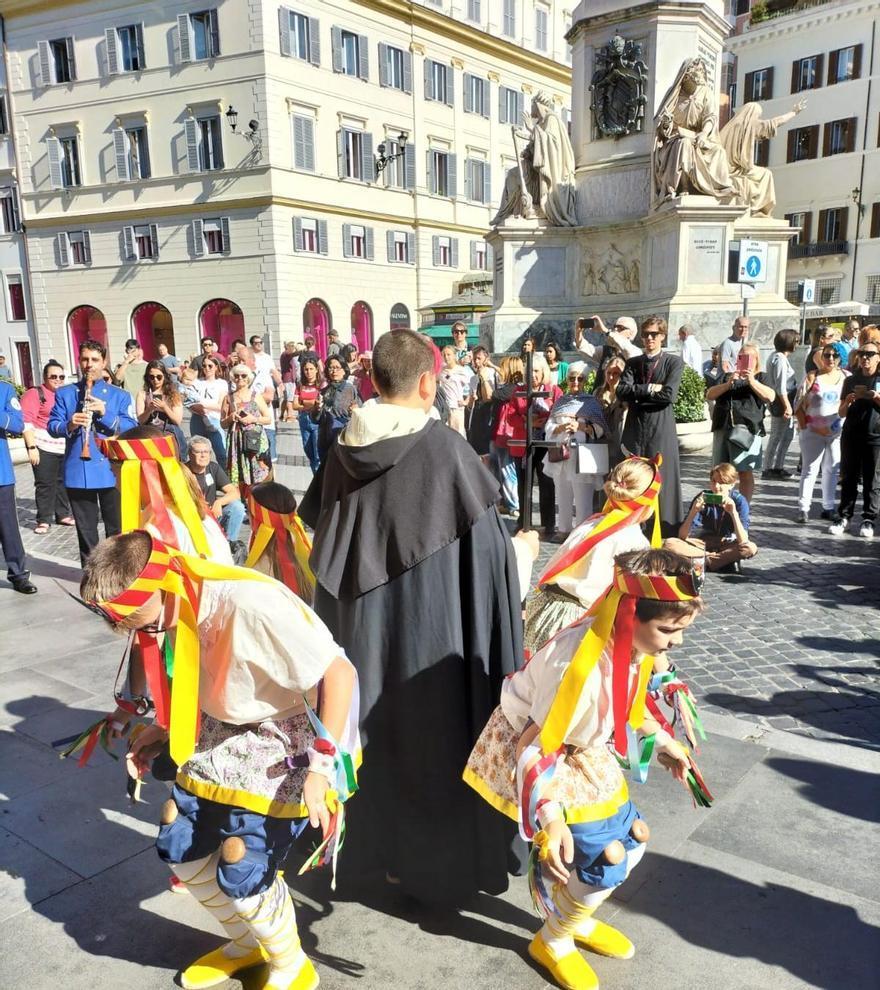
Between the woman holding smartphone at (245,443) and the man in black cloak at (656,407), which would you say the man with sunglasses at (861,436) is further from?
the woman holding smartphone at (245,443)

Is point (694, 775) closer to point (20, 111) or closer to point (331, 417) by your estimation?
point (331, 417)

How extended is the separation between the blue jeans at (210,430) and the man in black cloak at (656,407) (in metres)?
5.06

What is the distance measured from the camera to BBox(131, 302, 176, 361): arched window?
3331cm

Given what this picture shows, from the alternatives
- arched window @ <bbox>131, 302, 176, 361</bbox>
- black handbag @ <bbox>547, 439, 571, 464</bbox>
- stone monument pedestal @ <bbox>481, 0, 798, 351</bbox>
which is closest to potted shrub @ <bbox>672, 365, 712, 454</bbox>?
stone monument pedestal @ <bbox>481, 0, 798, 351</bbox>

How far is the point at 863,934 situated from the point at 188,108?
3395cm

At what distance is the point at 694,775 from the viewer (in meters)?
2.56

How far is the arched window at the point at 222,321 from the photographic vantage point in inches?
1265

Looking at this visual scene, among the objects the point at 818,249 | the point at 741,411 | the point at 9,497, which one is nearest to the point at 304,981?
the point at 9,497

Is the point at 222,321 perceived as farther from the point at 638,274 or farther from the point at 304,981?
the point at 304,981

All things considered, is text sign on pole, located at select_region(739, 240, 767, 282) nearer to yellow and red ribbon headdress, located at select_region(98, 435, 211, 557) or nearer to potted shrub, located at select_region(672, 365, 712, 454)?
potted shrub, located at select_region(672, 365, 712, 454)

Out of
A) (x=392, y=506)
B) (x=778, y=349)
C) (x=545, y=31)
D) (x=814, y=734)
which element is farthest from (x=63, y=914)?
(x=545, y=31)

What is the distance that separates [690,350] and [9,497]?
32.1 ft

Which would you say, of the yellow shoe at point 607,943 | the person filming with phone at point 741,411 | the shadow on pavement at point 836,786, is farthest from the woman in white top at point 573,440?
the yellow shoe at point 607,943

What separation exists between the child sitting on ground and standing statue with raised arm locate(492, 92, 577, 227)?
9.91 m
